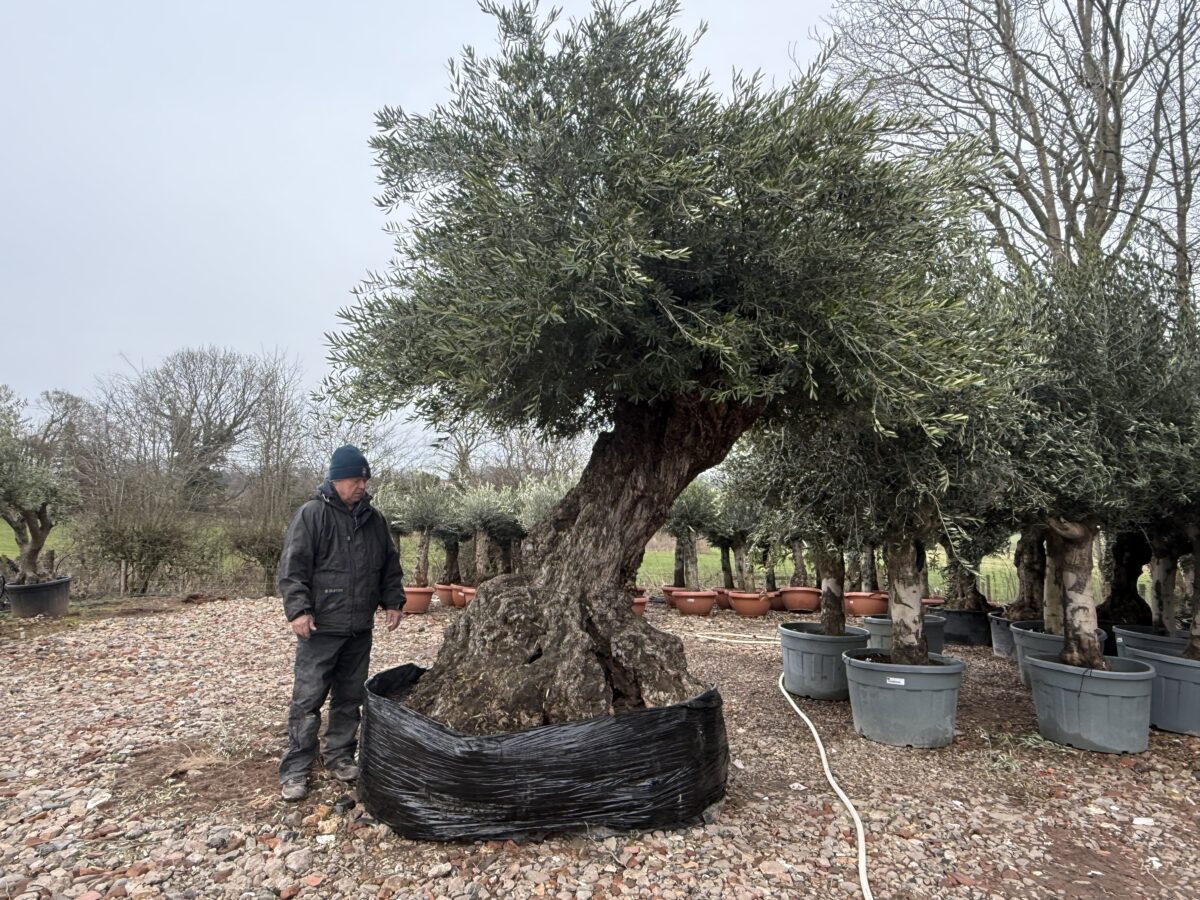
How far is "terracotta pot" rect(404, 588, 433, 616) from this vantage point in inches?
452

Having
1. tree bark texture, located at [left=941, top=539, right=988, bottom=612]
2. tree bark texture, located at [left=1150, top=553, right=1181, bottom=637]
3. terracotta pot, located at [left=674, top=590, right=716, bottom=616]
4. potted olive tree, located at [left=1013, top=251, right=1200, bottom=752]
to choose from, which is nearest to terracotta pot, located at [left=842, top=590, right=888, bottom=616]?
tree bark texture, located at [left=941, top=539, right=988, bottom=612]

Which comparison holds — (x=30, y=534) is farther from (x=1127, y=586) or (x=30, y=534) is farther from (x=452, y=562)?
(x=1127, y=586)

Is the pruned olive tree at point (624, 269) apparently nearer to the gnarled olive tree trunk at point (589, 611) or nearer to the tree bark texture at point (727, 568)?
the gnarled olive tree trunk at point (589, 611)

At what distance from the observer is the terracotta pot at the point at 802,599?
12695 mm

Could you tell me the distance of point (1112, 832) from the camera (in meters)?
3.72

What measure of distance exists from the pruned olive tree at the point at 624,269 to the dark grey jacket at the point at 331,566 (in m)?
0.58

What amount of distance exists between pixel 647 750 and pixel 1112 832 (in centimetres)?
260

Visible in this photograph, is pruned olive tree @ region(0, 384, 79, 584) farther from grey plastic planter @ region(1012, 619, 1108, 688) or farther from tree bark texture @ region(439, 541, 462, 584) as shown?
grey plastic planter @ region(1012, 619, 1108, 688)

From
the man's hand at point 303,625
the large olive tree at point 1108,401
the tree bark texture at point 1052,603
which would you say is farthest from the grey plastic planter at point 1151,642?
the man's hand at point 303,625

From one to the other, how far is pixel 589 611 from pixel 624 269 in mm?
1953

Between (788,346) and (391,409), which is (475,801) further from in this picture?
(788,346)

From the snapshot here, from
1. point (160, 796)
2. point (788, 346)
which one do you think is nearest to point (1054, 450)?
point (788, 346)

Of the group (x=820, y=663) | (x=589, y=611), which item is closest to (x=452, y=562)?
(x=820, y=663)

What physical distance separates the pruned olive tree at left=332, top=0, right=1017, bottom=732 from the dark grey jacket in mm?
585
